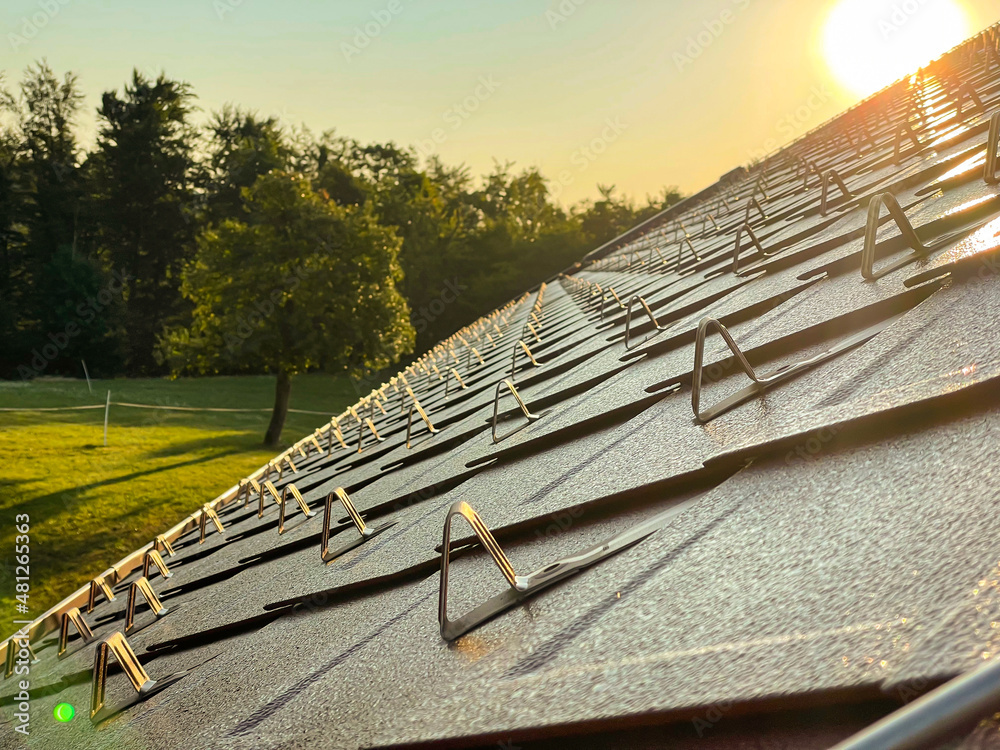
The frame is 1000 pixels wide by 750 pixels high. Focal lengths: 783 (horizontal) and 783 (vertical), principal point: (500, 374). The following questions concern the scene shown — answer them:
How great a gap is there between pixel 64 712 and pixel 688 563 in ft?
11.1

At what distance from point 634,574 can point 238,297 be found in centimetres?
2346

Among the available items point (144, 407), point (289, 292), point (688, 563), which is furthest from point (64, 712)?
point (144, 407)

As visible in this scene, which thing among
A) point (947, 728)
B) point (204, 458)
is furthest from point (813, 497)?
point (204, 458)

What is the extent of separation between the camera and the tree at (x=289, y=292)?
2352 cm

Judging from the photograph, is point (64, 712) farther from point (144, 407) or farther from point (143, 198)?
point (143, 198)

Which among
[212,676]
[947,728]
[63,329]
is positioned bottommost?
[212,676]

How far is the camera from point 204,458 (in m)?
22.1

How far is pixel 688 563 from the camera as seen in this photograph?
1.35 meters

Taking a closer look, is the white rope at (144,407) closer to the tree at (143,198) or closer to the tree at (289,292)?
the tree at (289,292)

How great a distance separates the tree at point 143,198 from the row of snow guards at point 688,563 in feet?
154

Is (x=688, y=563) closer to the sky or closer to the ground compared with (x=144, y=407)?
closer to the ground

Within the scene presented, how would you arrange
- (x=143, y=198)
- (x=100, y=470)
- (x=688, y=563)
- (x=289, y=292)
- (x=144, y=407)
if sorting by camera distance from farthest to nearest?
(x=143, y=198)
(x=144, y=407)
(x=289, y=292)
(x=100, y=470)
(x=688, y=563)

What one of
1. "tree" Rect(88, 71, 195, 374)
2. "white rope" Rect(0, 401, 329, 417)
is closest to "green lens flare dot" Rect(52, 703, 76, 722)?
"white rope" Rect(0, 401, 329, 417)

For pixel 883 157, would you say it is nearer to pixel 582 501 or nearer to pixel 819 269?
pixel 819 269
